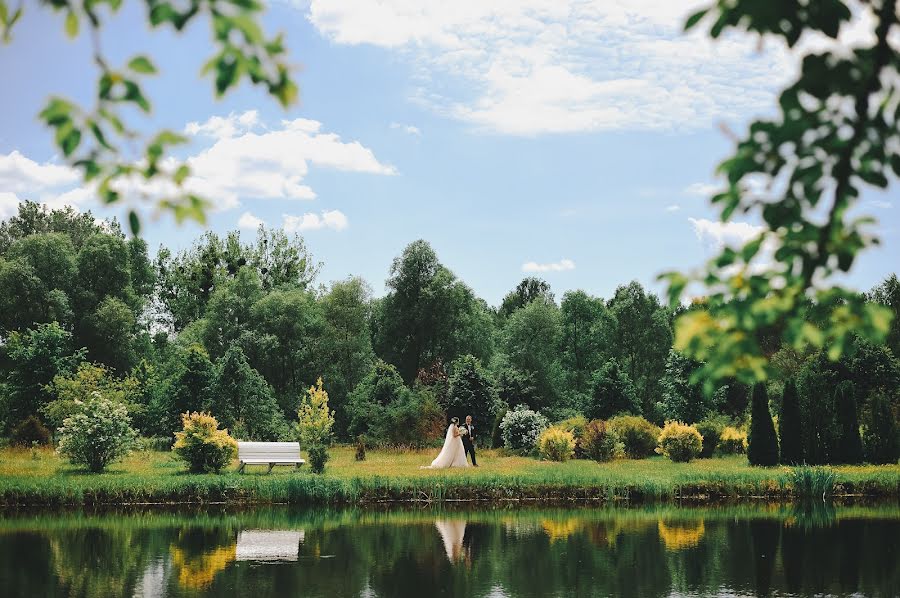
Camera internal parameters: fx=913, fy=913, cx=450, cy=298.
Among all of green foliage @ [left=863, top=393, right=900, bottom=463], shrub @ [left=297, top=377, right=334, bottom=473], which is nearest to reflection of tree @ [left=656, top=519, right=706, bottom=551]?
shrub @ [left=297, top=377, right=334, bottom=473]

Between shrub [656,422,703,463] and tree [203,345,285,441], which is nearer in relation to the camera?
shrub [656,422,703,463]

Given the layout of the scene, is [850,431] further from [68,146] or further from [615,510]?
[68,146]

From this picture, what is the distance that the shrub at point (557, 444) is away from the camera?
27.6 meters

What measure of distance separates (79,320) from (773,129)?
155 ft

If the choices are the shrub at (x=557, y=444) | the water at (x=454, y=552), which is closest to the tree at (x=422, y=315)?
the shrub at (x=557, y=444)

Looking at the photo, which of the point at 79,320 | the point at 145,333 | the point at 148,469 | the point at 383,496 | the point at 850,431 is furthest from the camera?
the point at 145,333

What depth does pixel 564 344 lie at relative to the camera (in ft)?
166

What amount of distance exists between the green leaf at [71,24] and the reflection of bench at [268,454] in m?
21.1

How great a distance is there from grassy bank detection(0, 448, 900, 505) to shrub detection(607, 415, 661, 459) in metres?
5.46

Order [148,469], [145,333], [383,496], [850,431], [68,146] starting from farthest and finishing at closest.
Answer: [145,333] < [850,431] < [148,469] < [383,496] < [68,146]

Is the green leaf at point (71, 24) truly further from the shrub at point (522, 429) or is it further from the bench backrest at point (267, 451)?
the shrub at point (522, 429)

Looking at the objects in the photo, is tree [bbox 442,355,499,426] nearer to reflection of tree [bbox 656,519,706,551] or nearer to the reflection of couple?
the reflection of couple

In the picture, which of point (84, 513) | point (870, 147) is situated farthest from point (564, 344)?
point (870, 147)

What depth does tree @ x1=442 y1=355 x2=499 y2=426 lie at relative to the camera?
1330 inches
